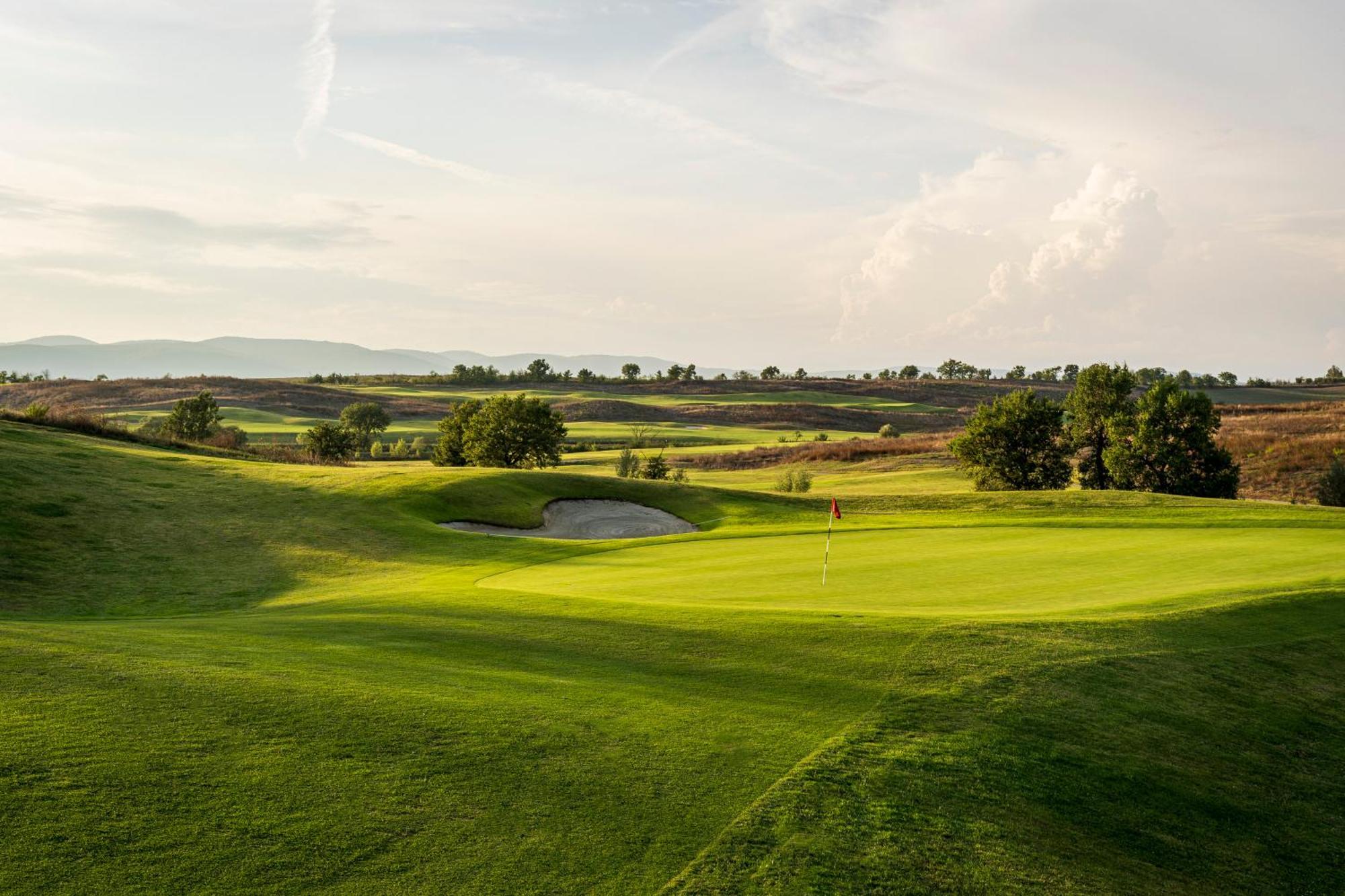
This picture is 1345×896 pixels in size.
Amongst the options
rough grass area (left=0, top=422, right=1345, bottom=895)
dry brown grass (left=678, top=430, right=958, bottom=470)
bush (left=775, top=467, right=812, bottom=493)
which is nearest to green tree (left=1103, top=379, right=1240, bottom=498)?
bush (left=775, top=467, right=812, bottom=493)

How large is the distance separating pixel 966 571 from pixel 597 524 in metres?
18.0

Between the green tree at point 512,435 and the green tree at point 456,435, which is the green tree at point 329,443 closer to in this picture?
the green tree at point 456,435

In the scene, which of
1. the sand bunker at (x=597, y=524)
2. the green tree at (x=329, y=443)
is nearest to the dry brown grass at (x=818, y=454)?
the green tree at (x=329, y=443)

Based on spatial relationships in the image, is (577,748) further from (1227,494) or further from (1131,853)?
(1227,494)

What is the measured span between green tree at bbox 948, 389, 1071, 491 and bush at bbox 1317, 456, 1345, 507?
12025mm

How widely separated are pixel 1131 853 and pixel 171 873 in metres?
7.71

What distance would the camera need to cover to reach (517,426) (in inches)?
2226

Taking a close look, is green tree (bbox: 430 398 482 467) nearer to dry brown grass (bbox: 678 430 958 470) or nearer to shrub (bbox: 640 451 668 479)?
shrub (bbox: 640 451 668 479)

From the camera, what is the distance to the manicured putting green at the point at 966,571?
640 inches

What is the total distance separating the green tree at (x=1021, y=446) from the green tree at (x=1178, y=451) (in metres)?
4.42

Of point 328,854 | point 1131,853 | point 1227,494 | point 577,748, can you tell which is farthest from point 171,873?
point 1227,494

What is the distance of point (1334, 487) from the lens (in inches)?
1826

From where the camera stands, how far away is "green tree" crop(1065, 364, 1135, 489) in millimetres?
51969

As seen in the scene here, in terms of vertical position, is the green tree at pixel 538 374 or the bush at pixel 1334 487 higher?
the green tree at pixel 538 374
